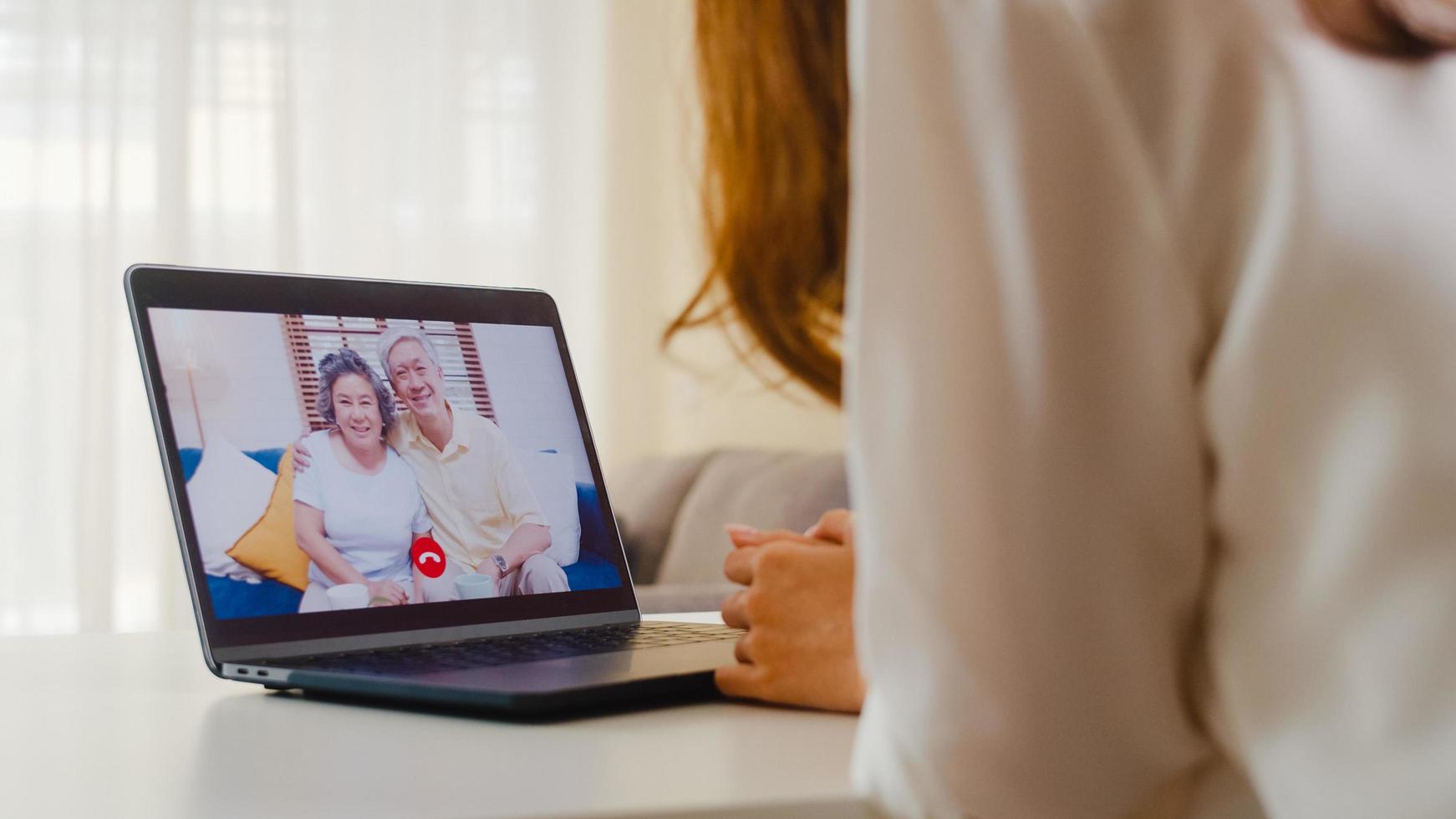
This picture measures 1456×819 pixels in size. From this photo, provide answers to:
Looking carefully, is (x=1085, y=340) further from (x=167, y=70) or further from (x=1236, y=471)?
(x=167, y=70)

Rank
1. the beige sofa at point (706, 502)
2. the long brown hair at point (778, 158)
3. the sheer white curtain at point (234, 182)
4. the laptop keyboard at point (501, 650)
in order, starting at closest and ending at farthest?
1. the long brown hair at point (778, 158)
2. the laptop keyboard at point (501, 650)
3. the beige sofa at point (706, 502)
4. the sheer white curtain at point (234, 182)

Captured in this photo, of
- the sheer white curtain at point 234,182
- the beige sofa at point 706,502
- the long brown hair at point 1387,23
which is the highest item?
the long brown hair at point 1387,23

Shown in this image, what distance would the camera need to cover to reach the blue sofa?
68 centimetres

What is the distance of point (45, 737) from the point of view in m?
0.55

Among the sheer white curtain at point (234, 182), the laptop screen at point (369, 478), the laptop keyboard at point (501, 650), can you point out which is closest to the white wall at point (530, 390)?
the laptop screen at point (369, 478)

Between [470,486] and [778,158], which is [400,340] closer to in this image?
[470,486]

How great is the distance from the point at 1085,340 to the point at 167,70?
11.5 ft

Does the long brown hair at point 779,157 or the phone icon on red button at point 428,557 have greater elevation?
the long brown hair at point 779,157

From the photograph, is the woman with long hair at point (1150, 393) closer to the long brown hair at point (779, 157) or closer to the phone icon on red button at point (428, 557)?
the long brown hair at point (779, 157)

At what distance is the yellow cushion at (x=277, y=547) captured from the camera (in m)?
0.70

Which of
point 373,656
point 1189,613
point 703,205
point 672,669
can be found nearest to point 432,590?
point 373,656

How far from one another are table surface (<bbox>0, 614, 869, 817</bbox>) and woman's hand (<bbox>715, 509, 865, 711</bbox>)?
1 cm

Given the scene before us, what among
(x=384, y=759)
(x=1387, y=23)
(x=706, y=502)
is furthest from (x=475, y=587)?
(x=706, y=502)

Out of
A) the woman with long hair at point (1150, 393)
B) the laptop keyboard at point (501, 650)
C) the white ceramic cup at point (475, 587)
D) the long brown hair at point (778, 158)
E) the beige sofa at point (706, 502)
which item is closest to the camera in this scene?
the woman with long hair at point (1150, 393)
